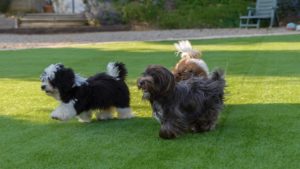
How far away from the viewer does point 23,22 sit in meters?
22.9

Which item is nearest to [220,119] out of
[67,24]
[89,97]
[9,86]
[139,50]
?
[89,97]

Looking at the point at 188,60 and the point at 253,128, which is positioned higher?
the point at 188,60

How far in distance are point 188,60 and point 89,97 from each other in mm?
1349

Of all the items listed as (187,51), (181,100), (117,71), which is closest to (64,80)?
(117,71)

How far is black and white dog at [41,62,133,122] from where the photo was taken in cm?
549

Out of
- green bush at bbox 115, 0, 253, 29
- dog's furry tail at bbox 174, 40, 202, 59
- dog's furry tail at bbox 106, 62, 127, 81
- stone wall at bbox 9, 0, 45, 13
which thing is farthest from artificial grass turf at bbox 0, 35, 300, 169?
stone wall at bbox 9, 0, 45, 13

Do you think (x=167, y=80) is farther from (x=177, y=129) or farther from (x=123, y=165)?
(x=123, y=165)

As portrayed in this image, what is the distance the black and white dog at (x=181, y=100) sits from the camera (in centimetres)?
470

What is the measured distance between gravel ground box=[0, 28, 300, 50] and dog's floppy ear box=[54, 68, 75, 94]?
10603 millimetres

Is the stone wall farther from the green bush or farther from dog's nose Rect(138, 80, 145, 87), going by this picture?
dog's nose Rect(138, 80, 145, 87)

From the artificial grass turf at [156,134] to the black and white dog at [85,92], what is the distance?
16 cm

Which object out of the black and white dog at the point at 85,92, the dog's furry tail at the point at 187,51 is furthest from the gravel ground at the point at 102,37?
the black and white dog at the point at 85,92

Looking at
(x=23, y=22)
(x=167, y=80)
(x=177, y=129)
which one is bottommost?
(x=23, y=22)

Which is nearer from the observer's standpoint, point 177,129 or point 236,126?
point 177,129
